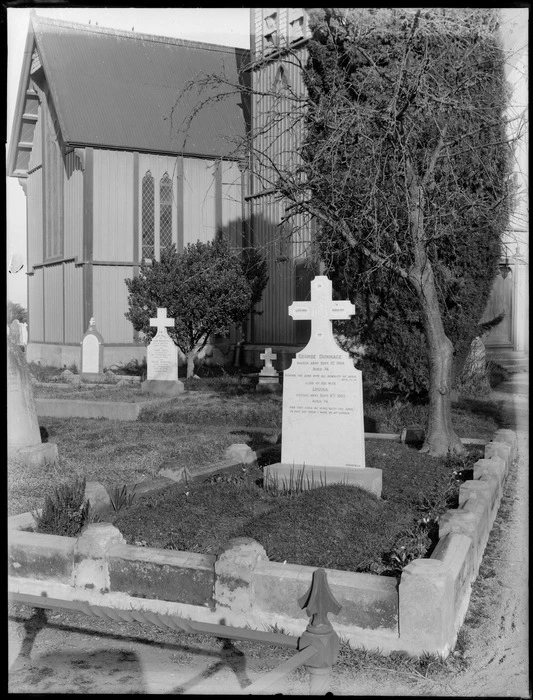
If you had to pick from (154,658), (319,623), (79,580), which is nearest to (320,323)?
(79,580)

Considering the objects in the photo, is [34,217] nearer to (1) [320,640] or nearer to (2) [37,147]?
(2) [37,147]

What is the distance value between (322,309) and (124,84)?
23.8 meters

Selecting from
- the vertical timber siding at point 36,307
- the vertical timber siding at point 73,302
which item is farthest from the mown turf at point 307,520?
the vertical timber siding at point 36,307

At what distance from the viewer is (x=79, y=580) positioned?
5281mm

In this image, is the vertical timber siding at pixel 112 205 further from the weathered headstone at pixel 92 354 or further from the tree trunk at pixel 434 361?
the tree trunk at pixel 434 361

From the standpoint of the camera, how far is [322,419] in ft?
25.3

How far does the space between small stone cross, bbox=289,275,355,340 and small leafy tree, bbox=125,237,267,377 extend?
15.0 m

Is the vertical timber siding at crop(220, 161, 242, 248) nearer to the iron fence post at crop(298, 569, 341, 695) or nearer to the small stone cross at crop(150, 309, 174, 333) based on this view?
the small stone cross at crop(150, 309, 174, 333)

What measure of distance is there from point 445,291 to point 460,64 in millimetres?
4883

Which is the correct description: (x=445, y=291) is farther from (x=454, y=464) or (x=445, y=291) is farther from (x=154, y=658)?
(x=154, y=658)

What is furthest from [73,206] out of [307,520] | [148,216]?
[307,520]

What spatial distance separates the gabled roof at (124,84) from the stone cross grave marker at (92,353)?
758 cm

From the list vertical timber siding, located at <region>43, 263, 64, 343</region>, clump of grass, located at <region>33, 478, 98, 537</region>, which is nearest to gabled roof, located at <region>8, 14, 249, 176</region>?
vertical timber siding, located at <region>43, 263, 64, 343</region>

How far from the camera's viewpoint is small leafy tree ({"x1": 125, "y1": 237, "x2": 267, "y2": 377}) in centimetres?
2334
